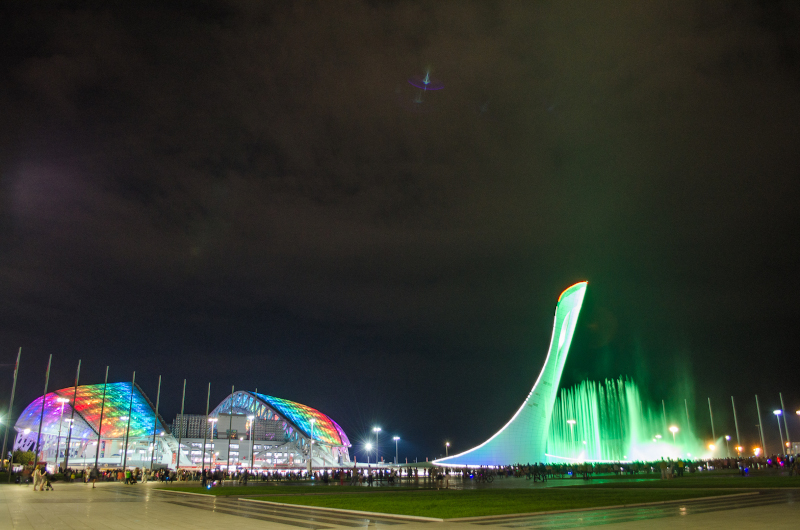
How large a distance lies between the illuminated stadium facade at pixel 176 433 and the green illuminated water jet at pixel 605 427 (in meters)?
29.8

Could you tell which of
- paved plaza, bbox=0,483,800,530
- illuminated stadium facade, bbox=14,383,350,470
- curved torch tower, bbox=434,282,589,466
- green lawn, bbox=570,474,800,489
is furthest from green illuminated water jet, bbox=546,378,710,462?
paved plaza, bbox=0,483,800,530

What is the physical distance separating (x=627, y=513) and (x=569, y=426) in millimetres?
37411

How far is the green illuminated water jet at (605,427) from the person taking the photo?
1745 inches

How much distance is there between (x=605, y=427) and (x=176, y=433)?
59.6 meters

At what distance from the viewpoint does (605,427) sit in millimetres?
44312

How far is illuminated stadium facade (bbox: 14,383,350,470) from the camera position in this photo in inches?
2586

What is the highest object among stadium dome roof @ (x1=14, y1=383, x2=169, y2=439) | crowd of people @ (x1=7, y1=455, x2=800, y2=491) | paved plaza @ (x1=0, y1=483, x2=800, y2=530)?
stadium dome roof @ (x1=14, y1=383, x2=169, y2=439)

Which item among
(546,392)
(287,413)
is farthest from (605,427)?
(287,413)

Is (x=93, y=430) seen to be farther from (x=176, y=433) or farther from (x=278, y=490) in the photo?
(x=278, y=490)

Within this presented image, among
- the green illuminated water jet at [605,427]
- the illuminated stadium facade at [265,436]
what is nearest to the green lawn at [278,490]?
the green illuminated water jet at [605,427]

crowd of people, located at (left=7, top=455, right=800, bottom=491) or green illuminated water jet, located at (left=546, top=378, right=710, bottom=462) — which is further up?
green illuminated water jet, located at (left=546, top=378, right=710, bottom=462)

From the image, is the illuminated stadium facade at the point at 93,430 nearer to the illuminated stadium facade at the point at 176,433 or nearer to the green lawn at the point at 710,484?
the illuminated stadium facade at the point at 176,433

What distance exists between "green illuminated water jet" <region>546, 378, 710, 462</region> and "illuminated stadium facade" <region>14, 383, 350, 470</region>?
29843 millimetres

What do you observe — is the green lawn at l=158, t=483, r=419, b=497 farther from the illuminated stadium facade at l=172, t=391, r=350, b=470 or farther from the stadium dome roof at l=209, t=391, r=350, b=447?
the stadium dome roof at l=209, t=391, r=350, b=447
